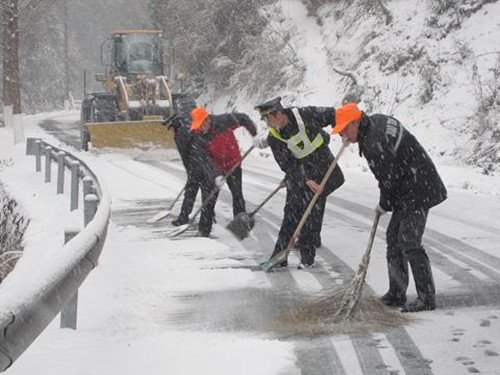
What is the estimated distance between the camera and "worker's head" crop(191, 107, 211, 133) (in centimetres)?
890

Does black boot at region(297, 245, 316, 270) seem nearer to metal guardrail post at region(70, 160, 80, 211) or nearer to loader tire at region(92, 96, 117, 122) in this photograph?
metal guardrail post at region(70, 160, 80, 211)

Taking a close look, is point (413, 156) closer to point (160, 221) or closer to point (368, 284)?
point (368, 284)

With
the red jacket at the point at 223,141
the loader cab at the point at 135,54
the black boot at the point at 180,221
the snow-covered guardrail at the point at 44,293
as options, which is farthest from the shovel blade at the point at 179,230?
the loader cab at the point at 135,54

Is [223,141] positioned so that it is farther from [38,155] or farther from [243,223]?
[38,155]

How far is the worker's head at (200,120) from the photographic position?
8.90 m

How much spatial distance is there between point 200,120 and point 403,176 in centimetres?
377

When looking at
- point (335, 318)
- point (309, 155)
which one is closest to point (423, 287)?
point (335, 318)

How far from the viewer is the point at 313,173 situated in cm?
738

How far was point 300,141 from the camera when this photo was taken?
7223mm

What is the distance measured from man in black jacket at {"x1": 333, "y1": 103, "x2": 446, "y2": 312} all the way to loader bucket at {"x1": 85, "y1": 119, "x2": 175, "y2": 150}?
13975 millimetres

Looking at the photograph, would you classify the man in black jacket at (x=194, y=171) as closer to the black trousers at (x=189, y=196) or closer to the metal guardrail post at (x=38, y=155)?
the black trousers at (x=189, y=196)

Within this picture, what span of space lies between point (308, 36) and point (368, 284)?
22.0 m

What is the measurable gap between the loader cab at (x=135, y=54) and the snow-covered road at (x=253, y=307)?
13.3m

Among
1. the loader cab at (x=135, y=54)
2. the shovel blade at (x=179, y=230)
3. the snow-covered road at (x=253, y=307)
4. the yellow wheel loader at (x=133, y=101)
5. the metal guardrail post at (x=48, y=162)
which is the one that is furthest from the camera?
the loader cab at (x=135, y=54)
